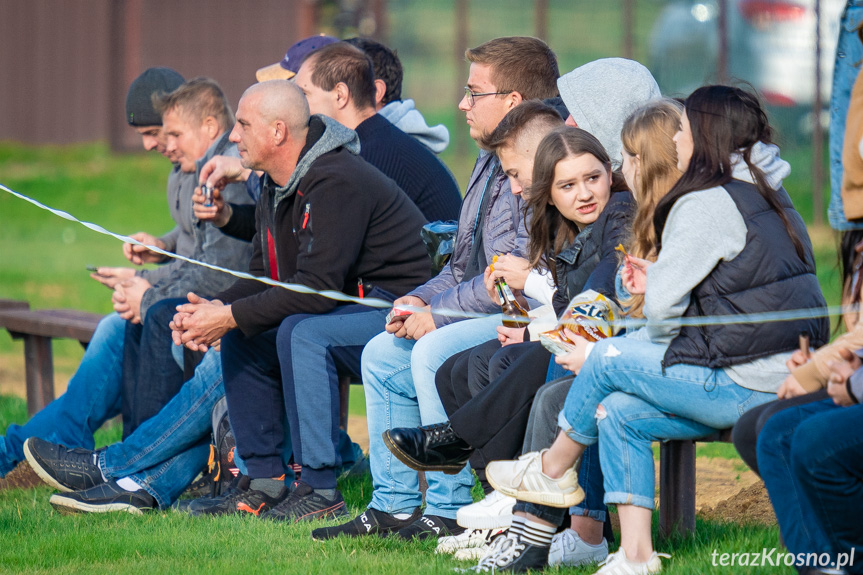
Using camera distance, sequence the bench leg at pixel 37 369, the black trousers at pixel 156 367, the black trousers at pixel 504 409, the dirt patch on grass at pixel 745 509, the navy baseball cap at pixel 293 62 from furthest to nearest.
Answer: the bench leg at pixel 37 369
the navy baseball cap at pixel 293 62
the black trousers at pixel 156 367
the dirt patch on grass at pixel 745 509
the black trousers at pixel 504 409

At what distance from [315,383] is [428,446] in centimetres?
78

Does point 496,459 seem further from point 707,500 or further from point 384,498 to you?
point 707,500

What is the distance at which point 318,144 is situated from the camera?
4820mm

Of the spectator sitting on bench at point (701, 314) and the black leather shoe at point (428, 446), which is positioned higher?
the spectator sitting on bench at point (701, 314)

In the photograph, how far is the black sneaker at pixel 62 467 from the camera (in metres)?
4.91

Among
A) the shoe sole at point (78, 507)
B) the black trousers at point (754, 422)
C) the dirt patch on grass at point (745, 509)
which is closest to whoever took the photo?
the black trousers at point (754, 422)

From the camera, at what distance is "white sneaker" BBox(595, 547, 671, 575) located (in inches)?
127

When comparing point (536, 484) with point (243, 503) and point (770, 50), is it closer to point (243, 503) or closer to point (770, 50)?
point (243, 503)

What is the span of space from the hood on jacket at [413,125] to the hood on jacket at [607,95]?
1.50 metres

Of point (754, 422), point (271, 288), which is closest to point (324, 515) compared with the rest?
point (271, 288)

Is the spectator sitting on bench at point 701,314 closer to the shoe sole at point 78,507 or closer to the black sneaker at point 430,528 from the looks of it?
the black sneaker at point 430,528

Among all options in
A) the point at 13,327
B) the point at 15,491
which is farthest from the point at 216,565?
the point at 13,327

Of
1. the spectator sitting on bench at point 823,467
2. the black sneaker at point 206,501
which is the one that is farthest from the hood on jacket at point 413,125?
the spectator sitting on bench at point 823,467

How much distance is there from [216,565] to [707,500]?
2190 mm
